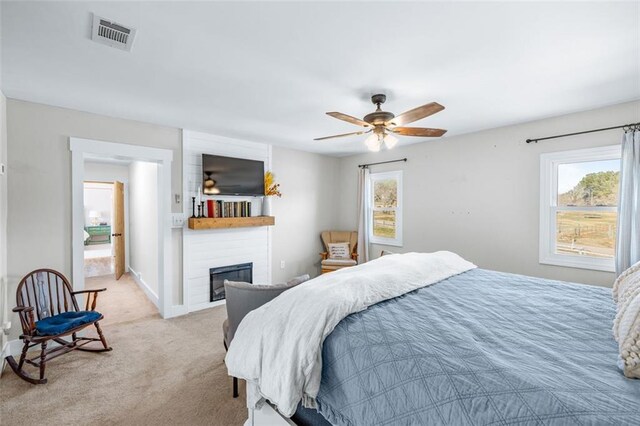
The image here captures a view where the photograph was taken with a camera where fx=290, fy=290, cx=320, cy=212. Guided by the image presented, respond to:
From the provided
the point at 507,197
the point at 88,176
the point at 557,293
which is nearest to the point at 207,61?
the point at 557,293

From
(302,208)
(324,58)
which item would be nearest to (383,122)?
(324,58)

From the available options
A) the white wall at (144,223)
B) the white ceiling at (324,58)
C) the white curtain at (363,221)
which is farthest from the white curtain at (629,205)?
the white wall at (144,223)

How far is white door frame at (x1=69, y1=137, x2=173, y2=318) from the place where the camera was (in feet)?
10.2

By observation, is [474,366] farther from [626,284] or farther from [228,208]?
[228,208]

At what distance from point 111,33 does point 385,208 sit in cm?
425

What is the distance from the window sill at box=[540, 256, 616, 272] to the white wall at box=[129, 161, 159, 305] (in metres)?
5.01

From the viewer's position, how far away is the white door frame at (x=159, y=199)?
310 cm

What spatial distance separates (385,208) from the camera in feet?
16.8

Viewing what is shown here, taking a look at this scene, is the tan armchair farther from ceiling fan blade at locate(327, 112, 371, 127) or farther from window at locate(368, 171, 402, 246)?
ceiling fan blade at locate(327, 112, 371, 127)

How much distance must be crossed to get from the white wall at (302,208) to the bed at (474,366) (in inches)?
132

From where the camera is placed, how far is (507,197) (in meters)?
3.65

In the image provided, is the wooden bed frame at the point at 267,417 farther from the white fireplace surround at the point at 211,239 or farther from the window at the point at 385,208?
the window at the point at 385,208

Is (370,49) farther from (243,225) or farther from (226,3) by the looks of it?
(243,225)

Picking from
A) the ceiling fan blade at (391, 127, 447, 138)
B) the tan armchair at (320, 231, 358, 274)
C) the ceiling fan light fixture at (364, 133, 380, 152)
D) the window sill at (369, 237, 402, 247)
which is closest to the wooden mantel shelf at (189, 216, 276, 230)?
the tan armchair at (320, 231, 358, 274)
